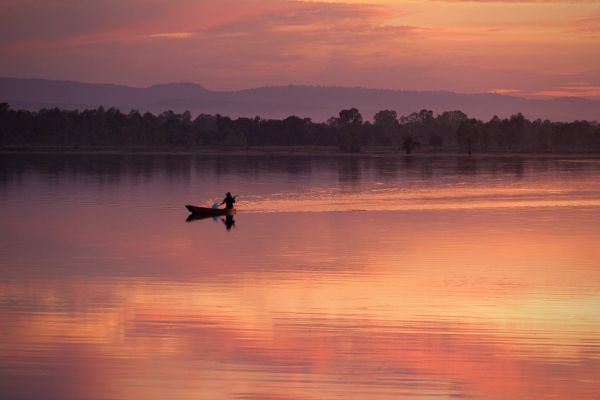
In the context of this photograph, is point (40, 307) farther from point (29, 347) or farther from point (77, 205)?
point (77, 205)

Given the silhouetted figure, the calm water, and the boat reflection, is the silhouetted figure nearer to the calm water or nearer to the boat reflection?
the boat reflection

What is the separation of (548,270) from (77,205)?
2947cm

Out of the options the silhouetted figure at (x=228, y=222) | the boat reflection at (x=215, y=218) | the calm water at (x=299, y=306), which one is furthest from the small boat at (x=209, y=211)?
the calm water at (x=299, y=306)

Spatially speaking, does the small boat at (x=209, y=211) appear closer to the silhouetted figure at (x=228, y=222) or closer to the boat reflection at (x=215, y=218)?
the boat reflection at (x=215, y=218)

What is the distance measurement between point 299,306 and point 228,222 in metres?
21.9

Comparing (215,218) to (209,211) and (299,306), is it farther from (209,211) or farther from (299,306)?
(299,306)

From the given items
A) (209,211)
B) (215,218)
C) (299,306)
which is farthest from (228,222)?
→ (299,306)

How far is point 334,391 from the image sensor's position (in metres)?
14.9

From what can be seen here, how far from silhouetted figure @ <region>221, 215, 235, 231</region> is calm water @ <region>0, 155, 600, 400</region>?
0.30 meters

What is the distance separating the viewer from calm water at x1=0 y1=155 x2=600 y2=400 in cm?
1555

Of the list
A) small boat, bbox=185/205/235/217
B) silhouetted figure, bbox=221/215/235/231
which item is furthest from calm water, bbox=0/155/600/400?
small boat, bbox=185/205/235/217

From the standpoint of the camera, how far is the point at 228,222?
43156 mm

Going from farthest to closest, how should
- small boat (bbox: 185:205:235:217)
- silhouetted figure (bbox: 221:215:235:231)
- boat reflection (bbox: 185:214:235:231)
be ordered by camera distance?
small boat (bbox: 185:205:235:217), boat reflection (bbox: 185:214:235:231), silhouetted figure (bbox: 221:215:235:231)

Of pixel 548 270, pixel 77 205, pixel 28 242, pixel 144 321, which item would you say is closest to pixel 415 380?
pixel 144 321
